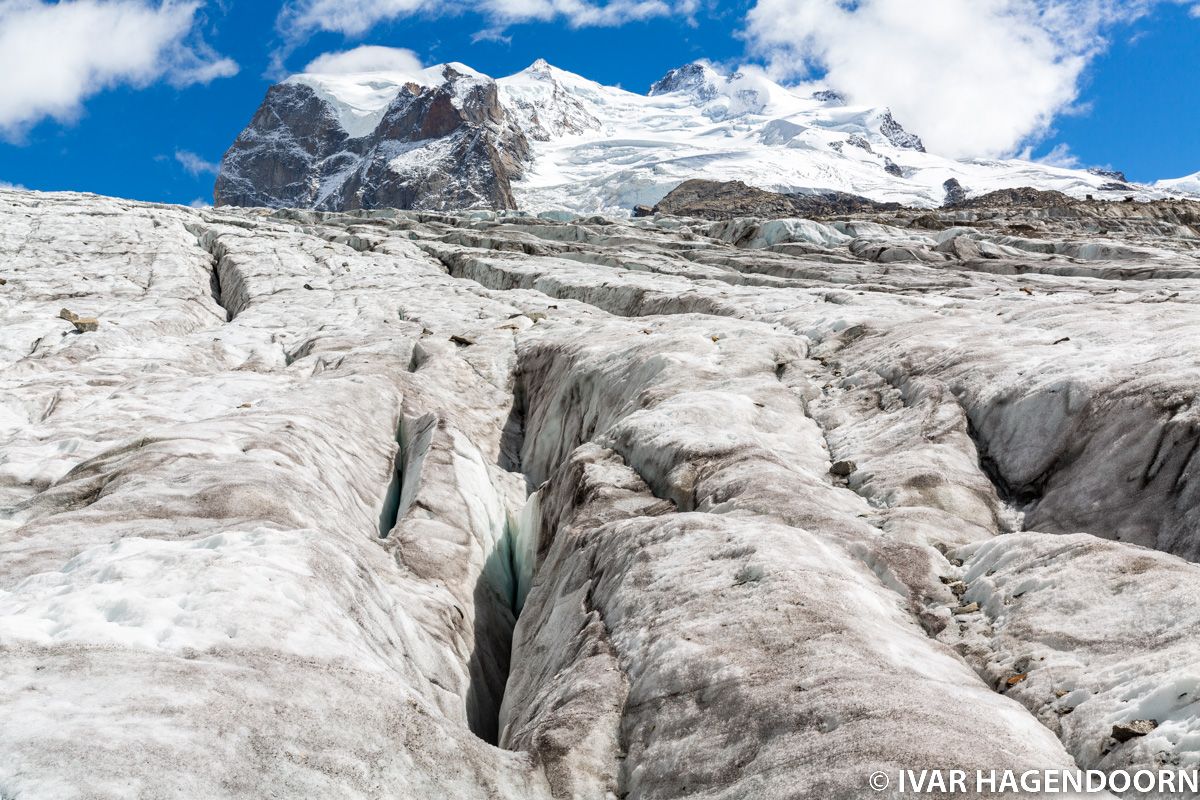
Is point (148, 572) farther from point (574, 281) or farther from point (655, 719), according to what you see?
point (574, 281)

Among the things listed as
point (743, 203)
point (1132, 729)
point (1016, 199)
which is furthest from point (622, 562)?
point (743, 203)

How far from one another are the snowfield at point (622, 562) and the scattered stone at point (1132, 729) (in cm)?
5

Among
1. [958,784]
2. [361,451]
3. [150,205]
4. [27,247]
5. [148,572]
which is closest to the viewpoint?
[958,784]

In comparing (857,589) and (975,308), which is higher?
(975,308)

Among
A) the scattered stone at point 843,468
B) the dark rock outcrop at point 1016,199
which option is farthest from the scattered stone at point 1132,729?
the dark rock outcrop at point 1016,199

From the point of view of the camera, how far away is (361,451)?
17094 millimetres

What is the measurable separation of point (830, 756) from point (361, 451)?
1322cm

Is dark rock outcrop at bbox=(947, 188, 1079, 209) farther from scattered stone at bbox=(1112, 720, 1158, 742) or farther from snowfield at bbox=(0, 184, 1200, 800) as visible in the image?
scattered stone at bbox=(1112, 720, 1158, 742)

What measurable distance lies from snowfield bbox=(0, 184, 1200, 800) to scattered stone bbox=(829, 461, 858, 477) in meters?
0.15

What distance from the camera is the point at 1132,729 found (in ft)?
18.0

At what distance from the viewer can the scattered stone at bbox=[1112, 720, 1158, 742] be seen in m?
5.46

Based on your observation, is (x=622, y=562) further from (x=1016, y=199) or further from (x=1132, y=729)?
(x=1016, y=199)

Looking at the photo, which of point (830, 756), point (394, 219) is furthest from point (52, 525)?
point (394, 219)

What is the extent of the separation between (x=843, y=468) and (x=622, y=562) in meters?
4.81
